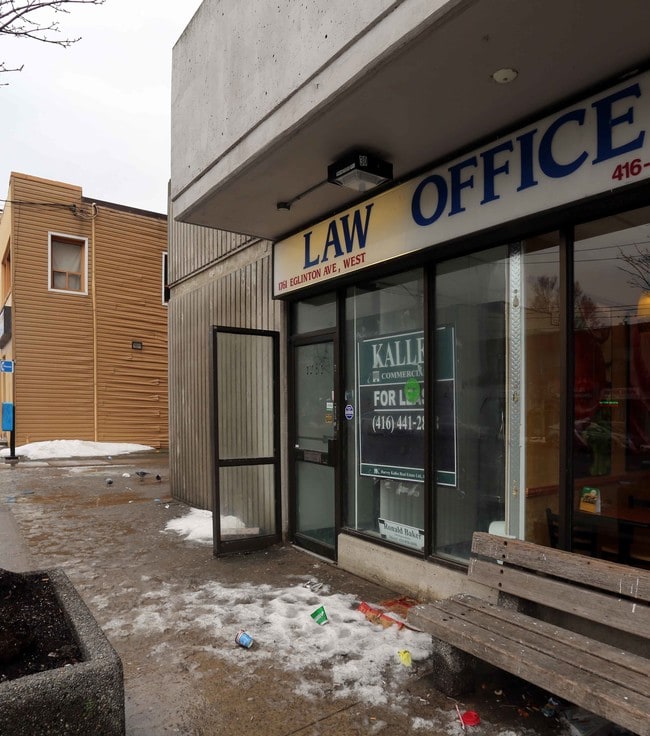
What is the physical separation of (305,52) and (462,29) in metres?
1.28

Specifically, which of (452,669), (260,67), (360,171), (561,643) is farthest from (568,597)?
(260,67)

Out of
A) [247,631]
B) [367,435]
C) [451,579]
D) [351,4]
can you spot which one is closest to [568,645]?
[451,579]

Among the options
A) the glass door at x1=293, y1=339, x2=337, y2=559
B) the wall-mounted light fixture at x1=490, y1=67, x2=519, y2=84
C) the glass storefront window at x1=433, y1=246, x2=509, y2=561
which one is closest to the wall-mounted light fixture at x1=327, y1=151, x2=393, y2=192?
the glass storefront window at x1=433, y1=246, x2=509, y2=561

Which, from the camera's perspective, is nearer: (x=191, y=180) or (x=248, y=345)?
(x=191, y=180)

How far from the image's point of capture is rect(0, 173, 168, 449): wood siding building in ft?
52.1

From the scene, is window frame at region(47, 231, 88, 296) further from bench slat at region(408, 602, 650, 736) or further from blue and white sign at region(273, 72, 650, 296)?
bench slat at region(408, 602, 650, 736)

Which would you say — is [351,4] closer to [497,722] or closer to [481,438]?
[481,438]

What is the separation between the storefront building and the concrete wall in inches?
1.9

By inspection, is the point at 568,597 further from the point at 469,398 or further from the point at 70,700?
the point at 70,700

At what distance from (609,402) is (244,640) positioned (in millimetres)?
2723

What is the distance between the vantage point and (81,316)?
16.8 metres

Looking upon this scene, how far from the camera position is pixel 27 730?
6.28 ft

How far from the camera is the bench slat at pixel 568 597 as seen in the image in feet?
8.34

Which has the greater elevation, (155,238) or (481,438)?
(155,238)
